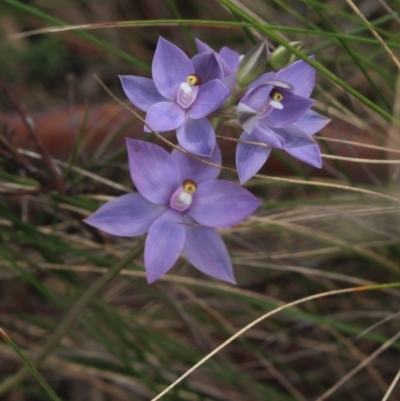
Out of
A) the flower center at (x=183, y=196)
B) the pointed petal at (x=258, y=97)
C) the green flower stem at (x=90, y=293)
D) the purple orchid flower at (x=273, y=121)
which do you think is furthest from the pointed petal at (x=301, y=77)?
the green flower stem at (x=90, y=293)

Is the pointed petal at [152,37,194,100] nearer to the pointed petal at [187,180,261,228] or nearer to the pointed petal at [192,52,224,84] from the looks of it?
the pointed petal at [192,52,224,84]

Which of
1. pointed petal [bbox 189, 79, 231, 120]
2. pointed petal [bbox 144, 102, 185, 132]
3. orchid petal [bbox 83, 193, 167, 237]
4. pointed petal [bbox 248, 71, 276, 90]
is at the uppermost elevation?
pointed petal [bbox 248, 71, 276, 90]

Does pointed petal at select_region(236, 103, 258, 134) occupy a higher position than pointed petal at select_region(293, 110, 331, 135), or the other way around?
pointed petal at select_region(236, 103, 258, 134)

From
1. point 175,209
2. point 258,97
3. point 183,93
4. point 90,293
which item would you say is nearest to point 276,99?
point 258,97

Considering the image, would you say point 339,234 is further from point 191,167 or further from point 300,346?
point 191,167

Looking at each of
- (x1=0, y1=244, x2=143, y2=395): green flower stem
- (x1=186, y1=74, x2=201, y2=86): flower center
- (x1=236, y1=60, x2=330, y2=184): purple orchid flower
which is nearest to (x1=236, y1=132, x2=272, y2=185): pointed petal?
(x1=236, y1=60, x2=330, y2=184): purple orchid flower

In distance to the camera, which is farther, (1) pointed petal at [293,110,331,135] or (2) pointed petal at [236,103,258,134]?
(1) pointed petal at [293,110,331,135]

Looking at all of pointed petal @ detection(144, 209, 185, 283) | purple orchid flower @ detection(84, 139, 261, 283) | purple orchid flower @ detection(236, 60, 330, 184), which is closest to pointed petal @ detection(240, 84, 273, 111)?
purple orchid flower @ detection(236, 60, 330, 184)

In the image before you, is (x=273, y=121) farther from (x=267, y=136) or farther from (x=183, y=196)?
(x=183, y=196)
